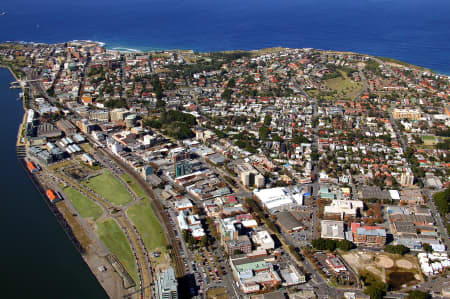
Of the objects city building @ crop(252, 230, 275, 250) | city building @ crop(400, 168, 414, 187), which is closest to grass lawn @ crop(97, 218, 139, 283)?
city building @ crop(252, 230, 275, 250)

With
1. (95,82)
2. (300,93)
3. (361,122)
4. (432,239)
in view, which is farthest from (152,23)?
(432,239)

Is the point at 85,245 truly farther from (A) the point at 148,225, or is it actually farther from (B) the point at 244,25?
(B) the point at 244,25

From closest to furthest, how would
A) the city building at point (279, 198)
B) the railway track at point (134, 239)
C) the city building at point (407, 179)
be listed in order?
the railway track at point (134, 239) → the city building at point (279, 198) → the city building at point (407, 179)

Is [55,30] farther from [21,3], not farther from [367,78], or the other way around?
[367,78]

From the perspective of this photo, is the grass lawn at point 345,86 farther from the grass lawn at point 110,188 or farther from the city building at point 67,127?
the city building at point 67,127

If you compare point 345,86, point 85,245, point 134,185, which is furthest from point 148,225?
point 345,86

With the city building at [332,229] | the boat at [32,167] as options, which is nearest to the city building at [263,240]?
the city building at [332,229]
